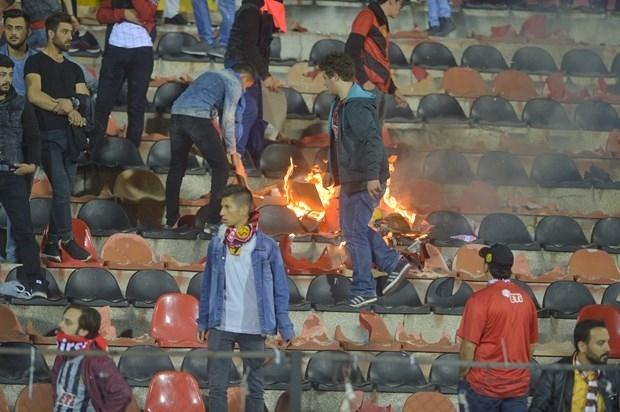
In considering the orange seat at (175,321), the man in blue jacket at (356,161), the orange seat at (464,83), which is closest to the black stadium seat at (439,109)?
the orange seat at (464,83)

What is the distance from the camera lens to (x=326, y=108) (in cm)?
1661

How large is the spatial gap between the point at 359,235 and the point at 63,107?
2499mm

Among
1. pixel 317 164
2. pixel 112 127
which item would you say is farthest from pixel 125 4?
pixel 317 164

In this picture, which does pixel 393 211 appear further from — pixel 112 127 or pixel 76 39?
pixel 76 39

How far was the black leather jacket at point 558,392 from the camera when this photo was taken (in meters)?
11.0

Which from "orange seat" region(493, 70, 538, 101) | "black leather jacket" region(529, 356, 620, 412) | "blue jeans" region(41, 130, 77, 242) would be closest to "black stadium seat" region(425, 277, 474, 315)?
"black leather jacket" region(529, 356, 620, 412)

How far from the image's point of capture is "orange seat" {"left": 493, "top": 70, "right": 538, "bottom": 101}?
17406mm

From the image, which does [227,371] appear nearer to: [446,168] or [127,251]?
[127,251]

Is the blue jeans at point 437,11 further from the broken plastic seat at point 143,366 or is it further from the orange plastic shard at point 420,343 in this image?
the broken plastic seat at point 143,366

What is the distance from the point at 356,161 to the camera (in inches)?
520

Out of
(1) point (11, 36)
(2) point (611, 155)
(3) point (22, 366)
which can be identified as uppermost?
(1) point (11, 36)

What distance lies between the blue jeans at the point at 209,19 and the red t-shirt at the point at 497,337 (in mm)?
6777

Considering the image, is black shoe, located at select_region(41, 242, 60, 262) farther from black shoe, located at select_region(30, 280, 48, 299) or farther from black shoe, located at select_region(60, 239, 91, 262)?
black shoe, located at select_region(30, 280, 48, 299)

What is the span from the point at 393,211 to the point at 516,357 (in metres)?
4.14
